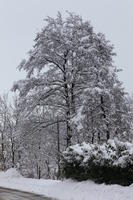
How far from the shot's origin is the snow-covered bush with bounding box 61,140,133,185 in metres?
16.4

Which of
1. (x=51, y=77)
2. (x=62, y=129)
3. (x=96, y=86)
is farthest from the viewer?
(x=62, y=129)

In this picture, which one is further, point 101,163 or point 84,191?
point 101,163

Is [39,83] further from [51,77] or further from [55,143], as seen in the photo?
[55,143]

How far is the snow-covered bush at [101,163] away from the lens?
16422 mm

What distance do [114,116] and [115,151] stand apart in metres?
9.90

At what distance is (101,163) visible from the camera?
17469 mm

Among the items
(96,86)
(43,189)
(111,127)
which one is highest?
(96,86)

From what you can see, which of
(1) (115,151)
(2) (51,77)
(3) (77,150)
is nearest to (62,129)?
(2) (51,77)

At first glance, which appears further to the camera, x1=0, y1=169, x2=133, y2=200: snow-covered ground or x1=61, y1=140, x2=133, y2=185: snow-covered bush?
x1=61, y1=140, x2=133, y2=185: snow-covered bush

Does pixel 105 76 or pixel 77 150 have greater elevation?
pixel 105 76

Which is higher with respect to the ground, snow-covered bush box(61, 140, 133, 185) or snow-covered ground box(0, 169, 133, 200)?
snow-covered bush box(61, 140, 133, 185)

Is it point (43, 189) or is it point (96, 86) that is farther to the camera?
point (96, 86)

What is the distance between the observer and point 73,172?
64.4 feet

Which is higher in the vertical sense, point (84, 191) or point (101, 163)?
point (101, 163)
